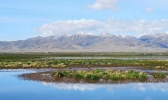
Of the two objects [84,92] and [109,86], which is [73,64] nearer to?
[109,86]

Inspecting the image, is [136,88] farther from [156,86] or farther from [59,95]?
[59,95]

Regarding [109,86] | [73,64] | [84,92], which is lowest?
[84,92]

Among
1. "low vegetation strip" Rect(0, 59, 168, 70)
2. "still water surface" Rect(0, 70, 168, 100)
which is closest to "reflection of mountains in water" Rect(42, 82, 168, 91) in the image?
"still water surface" Rect(0, 70, 168, 100)

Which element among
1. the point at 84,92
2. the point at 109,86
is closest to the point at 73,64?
the point at 109,86

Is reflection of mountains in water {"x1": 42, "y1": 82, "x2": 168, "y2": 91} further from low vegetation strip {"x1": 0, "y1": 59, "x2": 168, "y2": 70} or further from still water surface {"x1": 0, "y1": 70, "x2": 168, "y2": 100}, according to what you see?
low vegetation strip {"x1": 0, "y1": 59, "x2": 168, "y2": 70}

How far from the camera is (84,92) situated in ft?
86.5

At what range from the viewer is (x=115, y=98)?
76.9 ft

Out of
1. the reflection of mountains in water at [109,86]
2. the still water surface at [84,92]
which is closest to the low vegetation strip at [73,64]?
the reflection of mountains in water at [109,86]

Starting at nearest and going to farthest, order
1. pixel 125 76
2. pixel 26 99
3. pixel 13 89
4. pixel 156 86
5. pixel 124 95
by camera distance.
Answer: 1. pixel 26 99
2. pixel 124 95
3. pixel 13 89
4. pixel 156 86
5. pixel 125 76

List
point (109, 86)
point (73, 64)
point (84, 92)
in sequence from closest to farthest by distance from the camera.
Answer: point (84, 92) < point (109, 86) < point (73, 64)

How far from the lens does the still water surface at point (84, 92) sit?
23.9 m

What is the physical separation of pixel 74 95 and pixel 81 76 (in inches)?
464

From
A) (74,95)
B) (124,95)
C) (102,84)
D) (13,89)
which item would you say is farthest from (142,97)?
(13,89)

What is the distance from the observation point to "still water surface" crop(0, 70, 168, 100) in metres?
23.9
